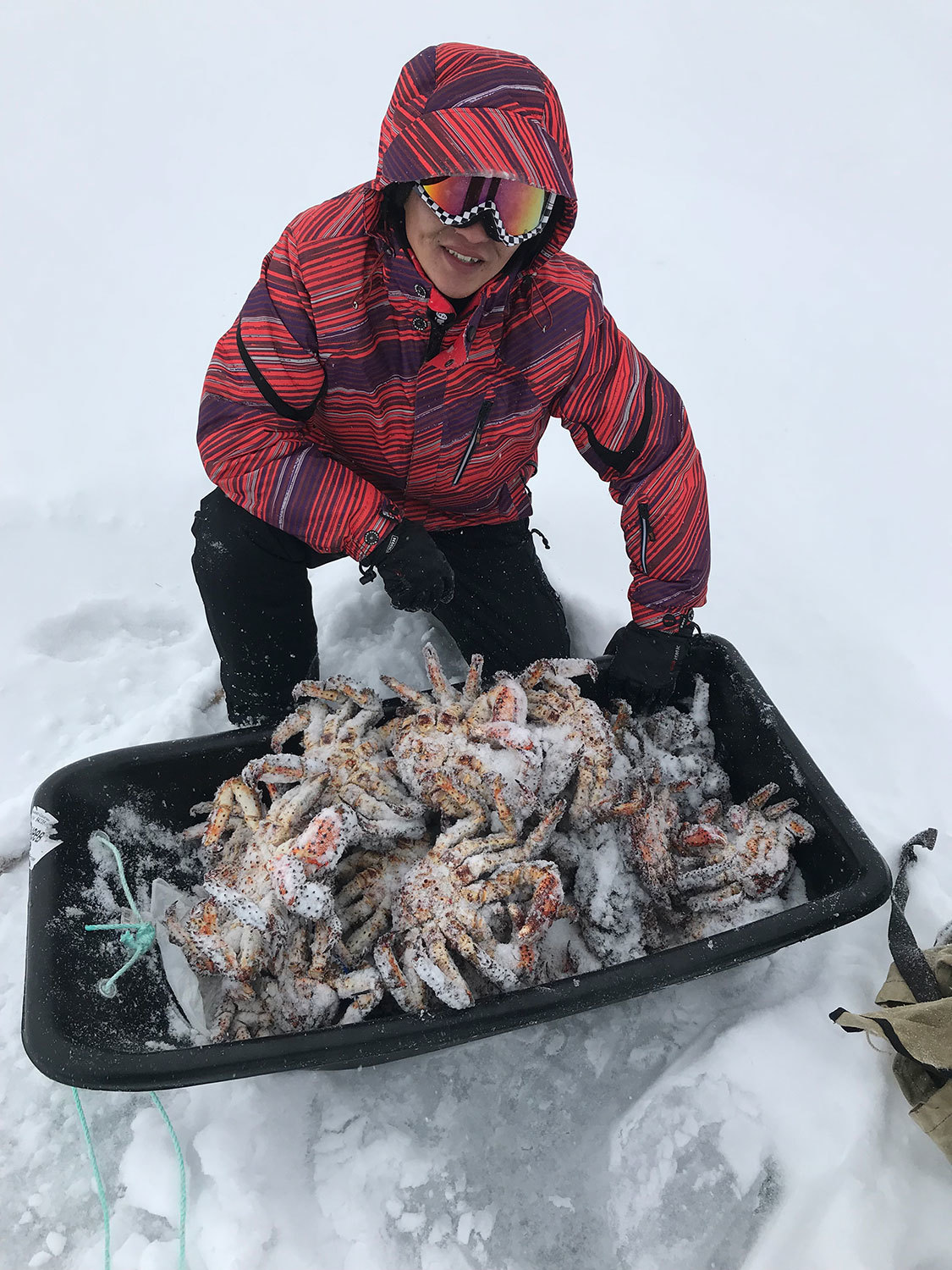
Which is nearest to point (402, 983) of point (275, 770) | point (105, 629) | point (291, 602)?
point (275, 770)

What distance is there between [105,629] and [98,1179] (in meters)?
1.52

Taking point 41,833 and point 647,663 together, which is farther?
Answer: point 647,663

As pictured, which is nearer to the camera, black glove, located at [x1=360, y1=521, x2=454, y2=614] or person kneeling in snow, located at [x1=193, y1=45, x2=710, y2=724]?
person kneeling in snow, located at [x1=193, y1=45, x2=710, y2=724]

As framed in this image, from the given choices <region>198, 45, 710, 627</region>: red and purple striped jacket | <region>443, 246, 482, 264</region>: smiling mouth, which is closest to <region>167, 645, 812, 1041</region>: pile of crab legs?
<region>198, 45, 710, 627</region>: red and purple striped jacket

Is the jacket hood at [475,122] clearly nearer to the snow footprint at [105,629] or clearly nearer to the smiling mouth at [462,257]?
the smiling mouth at [462,257]

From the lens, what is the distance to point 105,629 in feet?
8.29

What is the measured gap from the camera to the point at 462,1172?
1.46m

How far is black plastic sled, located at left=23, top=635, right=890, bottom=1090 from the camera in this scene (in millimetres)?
1182

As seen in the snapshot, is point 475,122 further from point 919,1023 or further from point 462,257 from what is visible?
point 919,1023

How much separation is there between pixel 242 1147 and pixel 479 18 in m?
6.50

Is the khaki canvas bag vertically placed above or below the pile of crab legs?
below

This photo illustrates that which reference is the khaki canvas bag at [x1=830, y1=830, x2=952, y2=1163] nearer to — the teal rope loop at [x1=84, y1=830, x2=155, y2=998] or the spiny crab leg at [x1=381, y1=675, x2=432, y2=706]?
the spiny crab leg at [x1=381, y1=675, x2=432, y2=706]

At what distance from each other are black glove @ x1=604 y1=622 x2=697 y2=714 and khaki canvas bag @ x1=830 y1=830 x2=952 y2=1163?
611 mm

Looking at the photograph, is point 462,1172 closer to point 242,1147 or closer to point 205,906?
point 242,1147
